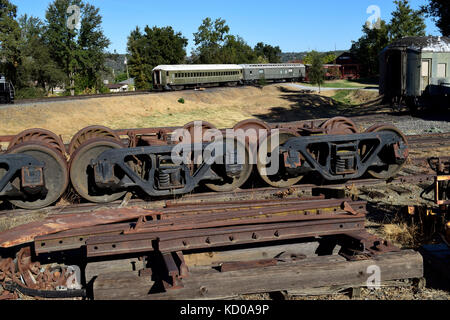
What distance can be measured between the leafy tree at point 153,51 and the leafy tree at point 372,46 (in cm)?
3020

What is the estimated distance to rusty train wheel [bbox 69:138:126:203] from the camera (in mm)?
7027

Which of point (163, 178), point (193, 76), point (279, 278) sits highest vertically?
point (193, 76)

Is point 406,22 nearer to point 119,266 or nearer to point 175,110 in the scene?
point 175,110

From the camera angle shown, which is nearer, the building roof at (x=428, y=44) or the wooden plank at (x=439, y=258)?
the wooden plank at (x=439, y=258)

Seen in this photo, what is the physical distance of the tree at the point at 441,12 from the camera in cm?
2418

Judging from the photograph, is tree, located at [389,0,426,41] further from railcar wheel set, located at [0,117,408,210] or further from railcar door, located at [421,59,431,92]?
railcar wheel set, located at [0,117,408,210]

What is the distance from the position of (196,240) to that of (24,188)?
3556mm

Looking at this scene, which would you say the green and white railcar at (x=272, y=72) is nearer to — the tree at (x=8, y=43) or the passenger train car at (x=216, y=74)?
the passenger train car at (x=216, y=74)

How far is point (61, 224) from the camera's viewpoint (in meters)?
4.87

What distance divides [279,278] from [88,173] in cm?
431

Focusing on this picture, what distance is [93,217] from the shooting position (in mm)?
5160

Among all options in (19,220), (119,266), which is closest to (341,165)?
(119,266)

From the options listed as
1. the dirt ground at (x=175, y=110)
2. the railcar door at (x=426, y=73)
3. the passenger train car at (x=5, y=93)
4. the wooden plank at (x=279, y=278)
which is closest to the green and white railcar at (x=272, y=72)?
the dirt ground at (x=175, y=110)

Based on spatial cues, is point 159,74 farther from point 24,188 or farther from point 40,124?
point 24,188
